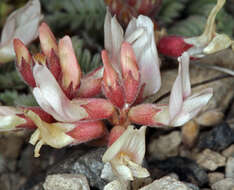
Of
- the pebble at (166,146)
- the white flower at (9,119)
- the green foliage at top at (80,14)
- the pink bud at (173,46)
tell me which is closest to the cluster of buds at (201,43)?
the pink bud at (173,46)

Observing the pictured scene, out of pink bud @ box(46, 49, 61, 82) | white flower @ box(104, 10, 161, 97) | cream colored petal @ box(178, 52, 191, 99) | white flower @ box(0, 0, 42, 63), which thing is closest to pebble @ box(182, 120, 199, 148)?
white flower @ box(104, 10, 161, 97)

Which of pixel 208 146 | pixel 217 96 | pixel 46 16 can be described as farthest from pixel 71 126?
pixel 46 16

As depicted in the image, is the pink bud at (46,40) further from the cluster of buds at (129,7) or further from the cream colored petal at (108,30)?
the cluster of buds at (129,7)

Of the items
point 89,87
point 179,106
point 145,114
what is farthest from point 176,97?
point 89,87

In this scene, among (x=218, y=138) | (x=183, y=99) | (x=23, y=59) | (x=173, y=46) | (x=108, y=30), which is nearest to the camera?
(x=183, y=99)

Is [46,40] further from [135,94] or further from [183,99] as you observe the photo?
[183,99]
